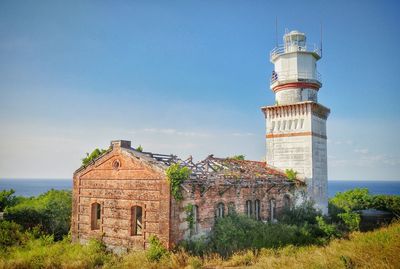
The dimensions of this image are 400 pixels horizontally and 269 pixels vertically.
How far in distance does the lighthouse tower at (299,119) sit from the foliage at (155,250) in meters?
12.8

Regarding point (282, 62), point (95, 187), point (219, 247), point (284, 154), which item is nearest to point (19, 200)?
point (95, 187)

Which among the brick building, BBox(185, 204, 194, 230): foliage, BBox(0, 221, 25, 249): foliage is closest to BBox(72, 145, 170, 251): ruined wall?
the brick building

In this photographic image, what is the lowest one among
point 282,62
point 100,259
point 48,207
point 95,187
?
point 100,259

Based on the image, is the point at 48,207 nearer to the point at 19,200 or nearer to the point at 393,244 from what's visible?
the point at 19,200

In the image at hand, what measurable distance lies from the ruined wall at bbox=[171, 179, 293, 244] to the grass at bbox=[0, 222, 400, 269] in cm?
132

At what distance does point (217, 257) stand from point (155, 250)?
2.78 meters

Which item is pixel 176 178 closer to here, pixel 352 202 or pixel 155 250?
pixel 155 250

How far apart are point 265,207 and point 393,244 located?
10.6 metres

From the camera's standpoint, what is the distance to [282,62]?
1004 inches

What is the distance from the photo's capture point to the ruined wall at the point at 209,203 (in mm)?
15281

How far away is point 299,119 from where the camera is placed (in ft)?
79.2

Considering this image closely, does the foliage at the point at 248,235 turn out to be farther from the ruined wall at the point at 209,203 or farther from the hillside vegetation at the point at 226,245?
the ruined wall at the point at 209,203

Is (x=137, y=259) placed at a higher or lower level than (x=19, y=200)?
lower

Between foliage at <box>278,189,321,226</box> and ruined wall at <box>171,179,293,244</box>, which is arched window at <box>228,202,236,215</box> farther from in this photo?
foliage at <box>278,189,321,226</box>
